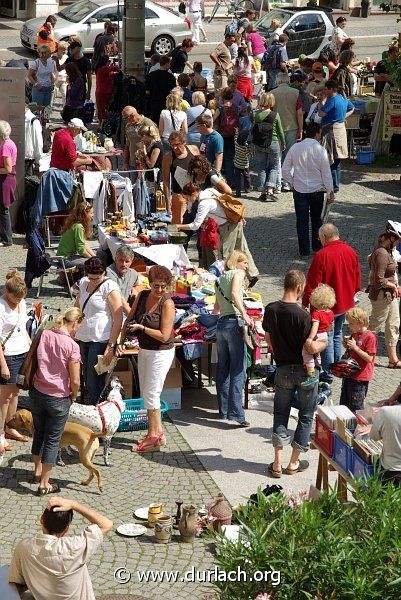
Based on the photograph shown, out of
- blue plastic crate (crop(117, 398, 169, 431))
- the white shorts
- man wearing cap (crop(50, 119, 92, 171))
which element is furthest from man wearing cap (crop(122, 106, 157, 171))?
the white shorts

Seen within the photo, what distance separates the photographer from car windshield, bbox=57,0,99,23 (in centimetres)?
2745

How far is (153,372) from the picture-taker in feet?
32.8

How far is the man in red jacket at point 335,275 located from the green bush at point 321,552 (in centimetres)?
485

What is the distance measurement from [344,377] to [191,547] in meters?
2.09

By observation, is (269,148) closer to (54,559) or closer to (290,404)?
(290,404)

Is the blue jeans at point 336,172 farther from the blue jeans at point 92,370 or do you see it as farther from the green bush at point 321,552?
the green bush at point 321,552


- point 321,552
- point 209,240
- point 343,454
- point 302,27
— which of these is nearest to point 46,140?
point 209,240

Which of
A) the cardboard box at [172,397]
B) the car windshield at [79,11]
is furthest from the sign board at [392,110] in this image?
the cardboard box at [172,397]

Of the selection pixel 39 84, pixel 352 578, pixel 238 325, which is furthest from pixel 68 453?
pixel 39 84

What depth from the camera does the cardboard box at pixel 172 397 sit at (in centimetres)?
1098

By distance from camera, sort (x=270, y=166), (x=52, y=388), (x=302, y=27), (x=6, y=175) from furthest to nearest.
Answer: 1. (x=302, y=27)
2. (x=270, y=166)
3. (x=6, y=175)
4. (x=52, y=388)

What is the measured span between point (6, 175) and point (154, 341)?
567cm

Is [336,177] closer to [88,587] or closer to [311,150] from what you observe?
[311,150]

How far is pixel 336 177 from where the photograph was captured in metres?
17.8
